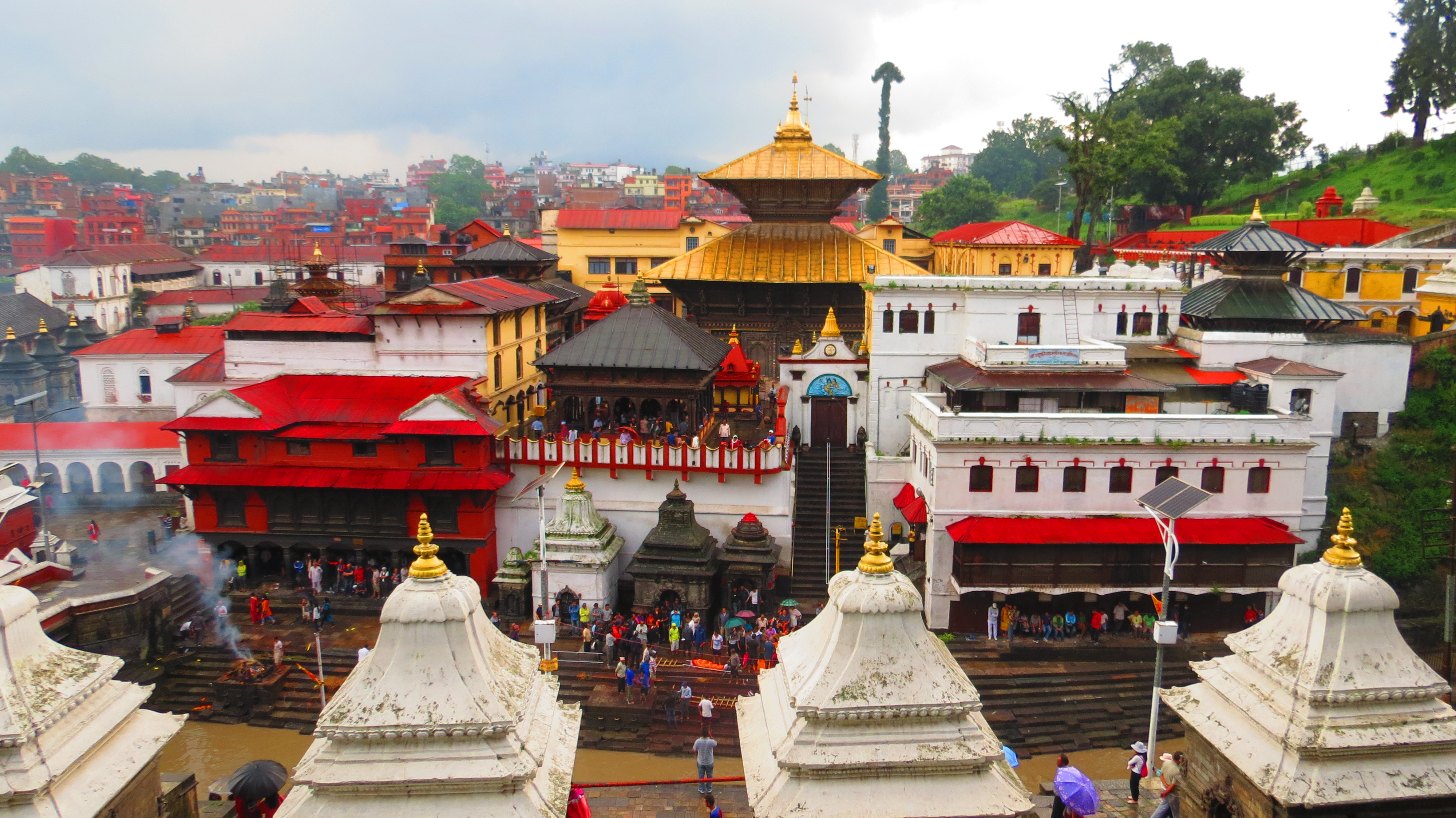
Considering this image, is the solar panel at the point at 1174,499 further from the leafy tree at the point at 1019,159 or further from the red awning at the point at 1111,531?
the leafy tree at the point at 1019,159

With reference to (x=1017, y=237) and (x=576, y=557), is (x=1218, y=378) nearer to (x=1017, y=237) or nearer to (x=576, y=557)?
(x=576, y=557)

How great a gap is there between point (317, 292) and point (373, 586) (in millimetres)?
20216

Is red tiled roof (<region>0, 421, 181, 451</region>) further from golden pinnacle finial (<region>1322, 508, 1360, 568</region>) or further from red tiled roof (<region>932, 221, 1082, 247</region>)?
red tiled roof (<region>932, 221, 1082, 247</region>)

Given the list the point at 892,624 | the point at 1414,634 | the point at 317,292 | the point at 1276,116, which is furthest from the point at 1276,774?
the point at 1276,116

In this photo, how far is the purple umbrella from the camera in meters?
12.6

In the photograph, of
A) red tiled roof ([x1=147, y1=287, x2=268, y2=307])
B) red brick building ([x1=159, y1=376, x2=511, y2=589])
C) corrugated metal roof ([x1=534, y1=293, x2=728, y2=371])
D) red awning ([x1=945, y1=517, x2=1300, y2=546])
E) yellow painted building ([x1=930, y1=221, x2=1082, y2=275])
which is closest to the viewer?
red awning ([x1=945, y1=517, x2=1300, y2=546])

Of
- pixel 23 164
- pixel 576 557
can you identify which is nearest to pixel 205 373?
pixel 576 557

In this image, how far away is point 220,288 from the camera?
7194cm

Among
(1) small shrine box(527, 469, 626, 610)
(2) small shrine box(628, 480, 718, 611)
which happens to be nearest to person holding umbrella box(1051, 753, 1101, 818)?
(2) small shrine box(628, 480, 718, 611)

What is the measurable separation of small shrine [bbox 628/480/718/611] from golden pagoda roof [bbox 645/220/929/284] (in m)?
12.8

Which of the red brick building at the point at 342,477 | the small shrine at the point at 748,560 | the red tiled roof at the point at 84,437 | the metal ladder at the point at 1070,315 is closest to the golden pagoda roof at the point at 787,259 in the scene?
the metal ladder at the point at 1070,315

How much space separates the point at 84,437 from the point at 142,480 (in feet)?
7.34

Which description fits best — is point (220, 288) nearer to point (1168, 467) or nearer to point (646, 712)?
point (646, 712)

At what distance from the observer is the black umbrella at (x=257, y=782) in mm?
12953
